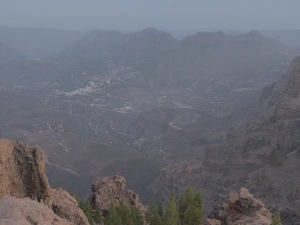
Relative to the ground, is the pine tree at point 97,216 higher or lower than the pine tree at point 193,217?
lower

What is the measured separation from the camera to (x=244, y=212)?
125ft

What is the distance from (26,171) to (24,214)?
10143 mm

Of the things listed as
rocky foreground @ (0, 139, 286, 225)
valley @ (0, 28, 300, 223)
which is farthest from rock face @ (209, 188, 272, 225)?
valley @ (0, 28, 300, 223)

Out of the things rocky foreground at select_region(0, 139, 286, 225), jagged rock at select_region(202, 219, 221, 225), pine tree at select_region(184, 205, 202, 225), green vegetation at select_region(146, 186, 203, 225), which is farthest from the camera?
jagged rock at select_region(202, 219, 221, 225)

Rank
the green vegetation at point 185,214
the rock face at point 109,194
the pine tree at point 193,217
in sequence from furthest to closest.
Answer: the rock face at point 109,194
the pine tree at point 193,217
the green vegetation at point 185,214

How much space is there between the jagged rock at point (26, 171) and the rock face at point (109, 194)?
20602mm

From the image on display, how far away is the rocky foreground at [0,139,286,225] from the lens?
1752 cm

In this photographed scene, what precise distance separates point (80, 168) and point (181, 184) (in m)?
42.4

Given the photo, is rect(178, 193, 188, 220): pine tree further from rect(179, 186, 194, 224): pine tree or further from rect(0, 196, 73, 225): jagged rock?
rect(0, 196, 73, 225): jagged rock

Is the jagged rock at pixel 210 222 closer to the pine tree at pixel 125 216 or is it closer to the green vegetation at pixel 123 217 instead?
the green vegetation at pixel 123 217

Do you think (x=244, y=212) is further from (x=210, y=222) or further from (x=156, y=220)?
(x=156, y=220)

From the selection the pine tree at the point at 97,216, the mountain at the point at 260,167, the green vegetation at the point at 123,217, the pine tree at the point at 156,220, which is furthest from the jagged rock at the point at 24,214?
the mountain at the point at 260,167

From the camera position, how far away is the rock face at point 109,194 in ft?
154

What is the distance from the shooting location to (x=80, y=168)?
106125 millimetres
